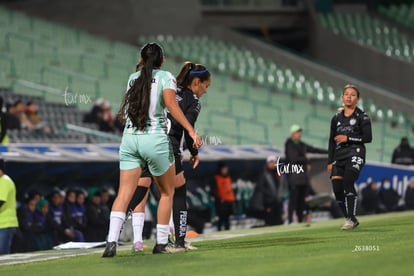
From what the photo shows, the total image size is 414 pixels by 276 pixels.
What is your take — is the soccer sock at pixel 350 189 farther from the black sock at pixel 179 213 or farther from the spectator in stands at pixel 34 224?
the spectator in stands at pixel 34 224

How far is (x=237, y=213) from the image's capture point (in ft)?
80.1

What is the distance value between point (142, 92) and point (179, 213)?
1.50 m

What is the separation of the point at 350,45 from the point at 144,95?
3114 cm

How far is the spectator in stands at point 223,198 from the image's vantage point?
930 inches

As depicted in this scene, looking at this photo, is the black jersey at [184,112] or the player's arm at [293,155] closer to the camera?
the black jersey at [184,112]

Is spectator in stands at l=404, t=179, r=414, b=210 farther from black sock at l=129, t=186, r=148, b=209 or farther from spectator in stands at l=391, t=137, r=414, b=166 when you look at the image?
black sock at l=129, t=186, r=148, b=209

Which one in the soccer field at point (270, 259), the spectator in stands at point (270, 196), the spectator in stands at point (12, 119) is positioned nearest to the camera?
the soccer field at point (270, 259)

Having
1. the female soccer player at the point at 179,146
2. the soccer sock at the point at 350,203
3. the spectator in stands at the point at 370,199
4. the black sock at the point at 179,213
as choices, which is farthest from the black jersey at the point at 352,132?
the spectator in stands at the point at 370,199

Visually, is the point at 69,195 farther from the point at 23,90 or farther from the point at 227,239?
the point at 23,90

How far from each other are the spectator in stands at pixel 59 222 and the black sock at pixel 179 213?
22.4ft

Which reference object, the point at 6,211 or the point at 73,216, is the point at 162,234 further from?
the point at 73,216

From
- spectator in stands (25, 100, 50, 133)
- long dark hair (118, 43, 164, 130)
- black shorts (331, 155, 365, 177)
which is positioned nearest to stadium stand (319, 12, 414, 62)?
spectator in stands (25, 100, 50, 133)

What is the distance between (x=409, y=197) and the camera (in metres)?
27.0

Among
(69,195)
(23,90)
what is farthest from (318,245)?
(23,90)
